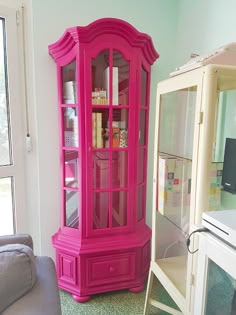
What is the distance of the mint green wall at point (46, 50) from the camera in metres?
1.80

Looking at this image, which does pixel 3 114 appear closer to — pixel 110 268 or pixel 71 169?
pixel 71 169

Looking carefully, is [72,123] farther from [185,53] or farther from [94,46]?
[185,53]

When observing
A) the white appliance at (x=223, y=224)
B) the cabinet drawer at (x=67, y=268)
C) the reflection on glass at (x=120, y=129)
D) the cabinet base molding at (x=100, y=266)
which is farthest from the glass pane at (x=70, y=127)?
Result: the white appliance at (x=223, y=224)

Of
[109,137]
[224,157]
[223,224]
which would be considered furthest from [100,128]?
[223,224]

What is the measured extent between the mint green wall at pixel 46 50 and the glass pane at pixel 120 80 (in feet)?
1.41

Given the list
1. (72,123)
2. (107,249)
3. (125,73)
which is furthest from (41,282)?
(125,73)

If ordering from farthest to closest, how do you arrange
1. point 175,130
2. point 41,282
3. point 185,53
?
point 185,53 < point 175,130 < point 41,282

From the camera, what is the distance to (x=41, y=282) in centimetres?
104

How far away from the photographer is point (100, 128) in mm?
1718

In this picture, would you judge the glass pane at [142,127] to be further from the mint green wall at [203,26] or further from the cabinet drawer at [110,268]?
the cabinet drawer at [110,268]

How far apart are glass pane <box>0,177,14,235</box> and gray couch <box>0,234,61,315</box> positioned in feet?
3.36

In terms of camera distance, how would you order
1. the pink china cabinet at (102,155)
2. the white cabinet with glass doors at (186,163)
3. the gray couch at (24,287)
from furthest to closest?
the pink china cabinet at (102,155), the white cabinet with glass doors at (186,163), the gray couch at (24,287)

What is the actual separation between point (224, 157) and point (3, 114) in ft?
5.14

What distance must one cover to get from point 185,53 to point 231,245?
1.62 meters
